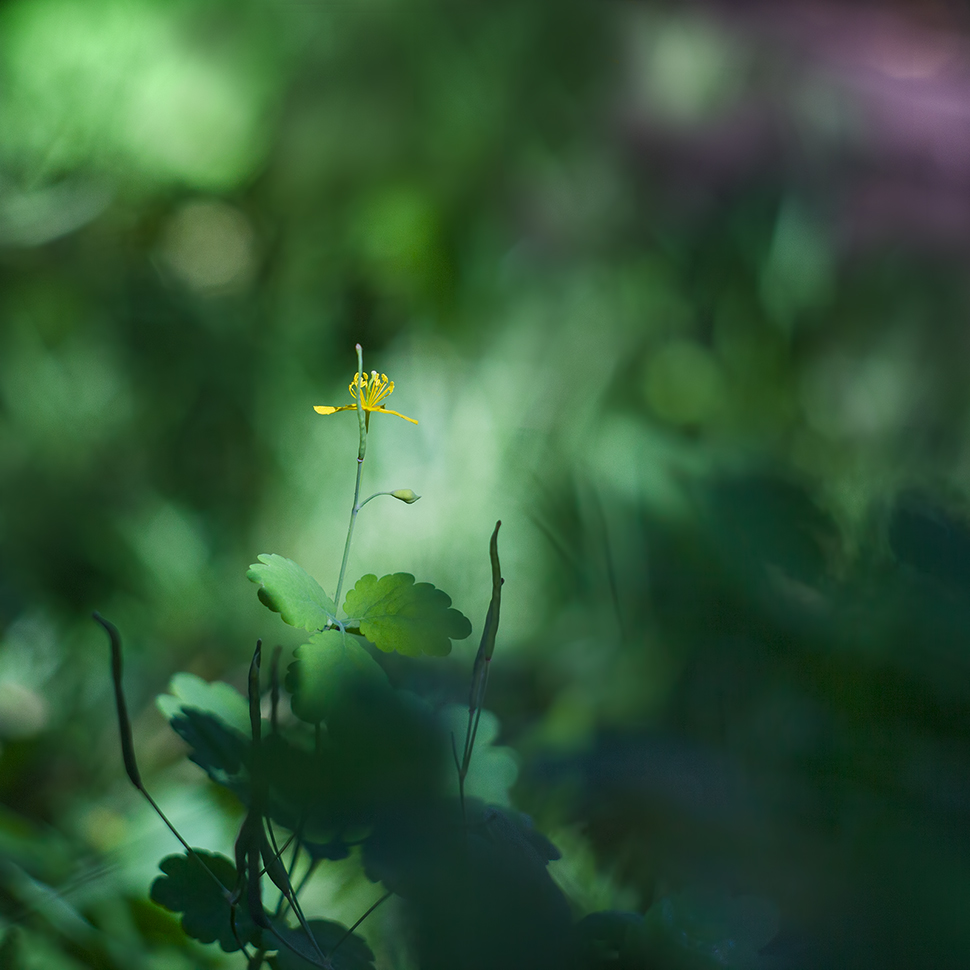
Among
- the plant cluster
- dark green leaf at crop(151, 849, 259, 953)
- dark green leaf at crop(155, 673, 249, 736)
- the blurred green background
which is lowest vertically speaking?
dark green leaf at crop(151, 849, 259, 953)

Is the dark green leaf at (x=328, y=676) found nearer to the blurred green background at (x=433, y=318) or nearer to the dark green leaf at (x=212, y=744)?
the dark green leaf at (x=212, y=744)

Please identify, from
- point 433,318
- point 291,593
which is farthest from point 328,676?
point 433,318

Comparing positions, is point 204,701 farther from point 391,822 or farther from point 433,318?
point 433,318

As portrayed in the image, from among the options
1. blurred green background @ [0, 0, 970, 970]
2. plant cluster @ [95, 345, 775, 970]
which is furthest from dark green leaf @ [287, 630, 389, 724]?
blurred green background @ [0, 0, 970, 970]

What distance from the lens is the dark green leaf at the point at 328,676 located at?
12 centimetres

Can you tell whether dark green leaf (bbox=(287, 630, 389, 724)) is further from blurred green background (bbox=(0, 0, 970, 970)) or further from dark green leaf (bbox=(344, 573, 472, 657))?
blurred green background (bbox=(0, 0, 970, 970))

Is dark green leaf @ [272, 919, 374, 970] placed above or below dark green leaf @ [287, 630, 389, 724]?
below

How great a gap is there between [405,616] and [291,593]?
0.07 ft

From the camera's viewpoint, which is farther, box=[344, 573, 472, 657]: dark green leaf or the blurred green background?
the blurred green background

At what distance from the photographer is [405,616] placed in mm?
137

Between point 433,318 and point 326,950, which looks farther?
point 433,318

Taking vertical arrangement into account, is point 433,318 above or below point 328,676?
above

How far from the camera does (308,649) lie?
0.13m

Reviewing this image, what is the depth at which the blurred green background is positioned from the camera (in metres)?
0.42
